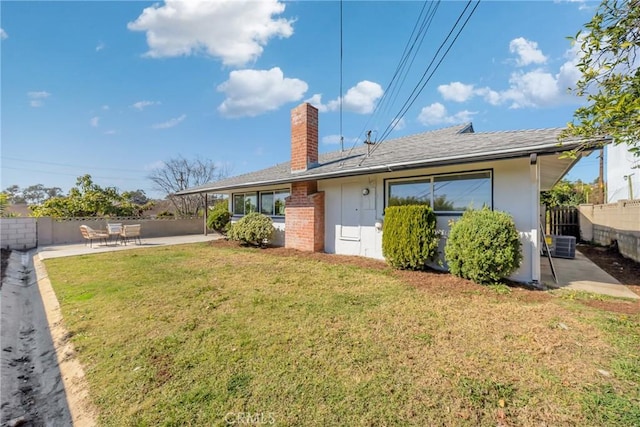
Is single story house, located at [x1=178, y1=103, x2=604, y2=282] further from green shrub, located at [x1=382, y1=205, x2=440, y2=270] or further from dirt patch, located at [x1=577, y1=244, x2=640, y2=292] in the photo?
dirt patch, located at [x1=577, y1=244, x2=640, y2=292]

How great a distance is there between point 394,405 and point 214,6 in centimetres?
1081

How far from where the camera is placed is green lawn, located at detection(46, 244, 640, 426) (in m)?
2.16

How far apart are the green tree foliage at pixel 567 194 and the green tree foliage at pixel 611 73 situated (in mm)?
15593

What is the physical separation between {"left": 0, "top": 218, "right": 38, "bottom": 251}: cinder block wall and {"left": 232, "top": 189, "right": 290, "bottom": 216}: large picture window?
9.11 meters

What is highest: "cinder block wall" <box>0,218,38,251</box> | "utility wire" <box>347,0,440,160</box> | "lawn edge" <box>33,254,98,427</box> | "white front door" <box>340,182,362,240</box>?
"utility wire" <box>347,0,440,160</box>

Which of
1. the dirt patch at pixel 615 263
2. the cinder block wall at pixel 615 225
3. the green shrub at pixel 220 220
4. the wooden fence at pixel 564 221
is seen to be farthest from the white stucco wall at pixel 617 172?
the green shrub at pixel 220 220

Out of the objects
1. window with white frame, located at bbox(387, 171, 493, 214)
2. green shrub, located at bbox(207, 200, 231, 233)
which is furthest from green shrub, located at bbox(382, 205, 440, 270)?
green shrub, located at bbox(207, 200, 231, 233)

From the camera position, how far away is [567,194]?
18547 millimetres

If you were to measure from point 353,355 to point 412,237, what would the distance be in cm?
423

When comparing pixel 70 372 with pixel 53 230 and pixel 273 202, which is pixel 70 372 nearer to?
pixel 273 202

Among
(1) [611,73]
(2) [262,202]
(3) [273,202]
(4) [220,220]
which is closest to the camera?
(1) [611,73]

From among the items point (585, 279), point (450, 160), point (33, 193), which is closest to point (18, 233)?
point (450, 160)

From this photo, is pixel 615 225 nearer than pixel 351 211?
No

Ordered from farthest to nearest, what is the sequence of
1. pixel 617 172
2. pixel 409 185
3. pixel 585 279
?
pixel 617 172 < pixel 409 185 < pixel 585 279
